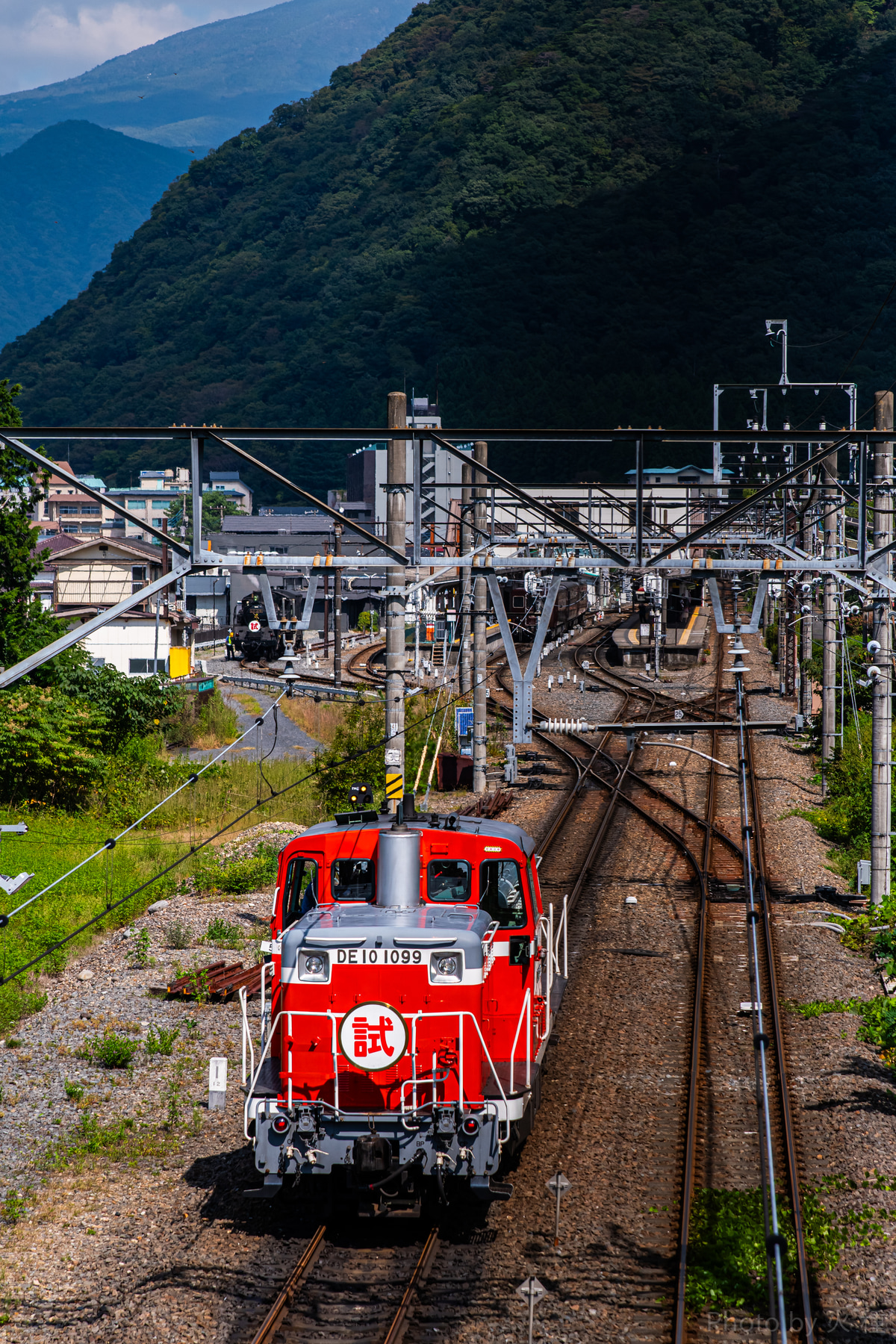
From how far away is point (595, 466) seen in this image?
345ft

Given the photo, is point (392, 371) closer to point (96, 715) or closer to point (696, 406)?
point (696, 406)

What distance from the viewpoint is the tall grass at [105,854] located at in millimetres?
18266

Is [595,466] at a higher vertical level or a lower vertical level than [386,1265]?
higher

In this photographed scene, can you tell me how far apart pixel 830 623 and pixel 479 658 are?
8.05 m

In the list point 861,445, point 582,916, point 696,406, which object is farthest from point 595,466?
point 861,445

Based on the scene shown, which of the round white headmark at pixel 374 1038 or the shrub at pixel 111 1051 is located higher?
the round white headmark at pixel 374 1038

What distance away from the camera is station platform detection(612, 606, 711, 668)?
54625 mm

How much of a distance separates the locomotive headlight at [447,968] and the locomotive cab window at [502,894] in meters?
1.34

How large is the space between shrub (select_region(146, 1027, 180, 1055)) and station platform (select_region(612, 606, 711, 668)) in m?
42.4

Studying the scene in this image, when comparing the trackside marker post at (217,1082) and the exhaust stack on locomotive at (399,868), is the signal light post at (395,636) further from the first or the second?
the trackside marker post at (217,1082)

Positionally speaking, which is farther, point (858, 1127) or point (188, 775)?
point (188, 775)

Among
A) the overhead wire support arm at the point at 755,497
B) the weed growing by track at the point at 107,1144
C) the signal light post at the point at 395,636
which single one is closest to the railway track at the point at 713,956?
the overhead wire support arm at the point at 755,497

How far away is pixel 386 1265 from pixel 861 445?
770 cm

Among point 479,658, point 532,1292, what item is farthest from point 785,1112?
point 479,658
